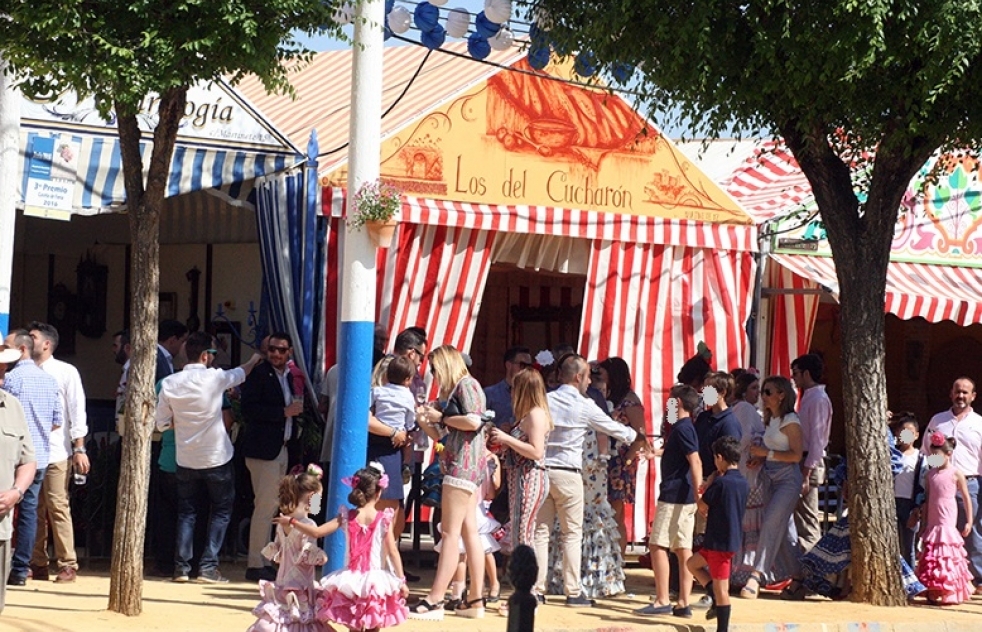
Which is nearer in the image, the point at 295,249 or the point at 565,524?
the point at 565,524

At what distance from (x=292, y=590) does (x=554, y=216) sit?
5717 millimetres

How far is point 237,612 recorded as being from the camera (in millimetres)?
10539

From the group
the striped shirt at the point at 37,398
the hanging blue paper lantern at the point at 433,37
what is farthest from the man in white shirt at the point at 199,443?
the hanging blue paper lantern at the point at 433,37

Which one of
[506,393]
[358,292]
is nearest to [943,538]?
[506,393]

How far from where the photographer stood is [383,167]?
13.4 meters

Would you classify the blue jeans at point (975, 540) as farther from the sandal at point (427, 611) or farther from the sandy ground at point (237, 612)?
the sandal at point (427, 611)

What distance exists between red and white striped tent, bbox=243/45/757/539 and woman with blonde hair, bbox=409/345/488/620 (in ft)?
9.35

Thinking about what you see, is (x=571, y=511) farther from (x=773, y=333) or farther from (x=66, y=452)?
(x=773, y=333)

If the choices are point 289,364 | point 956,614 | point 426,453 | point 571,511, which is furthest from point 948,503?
point 289,364

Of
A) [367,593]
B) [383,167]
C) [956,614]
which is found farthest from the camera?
[383,167]

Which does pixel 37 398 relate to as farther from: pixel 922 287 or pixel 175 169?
pixel 922 287

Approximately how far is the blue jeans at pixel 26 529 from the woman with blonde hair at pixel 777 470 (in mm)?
5367

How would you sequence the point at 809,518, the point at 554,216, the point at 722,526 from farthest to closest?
the point at 554,216 < the point at 809,518 < the point at 722,526

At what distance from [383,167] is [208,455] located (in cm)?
301
